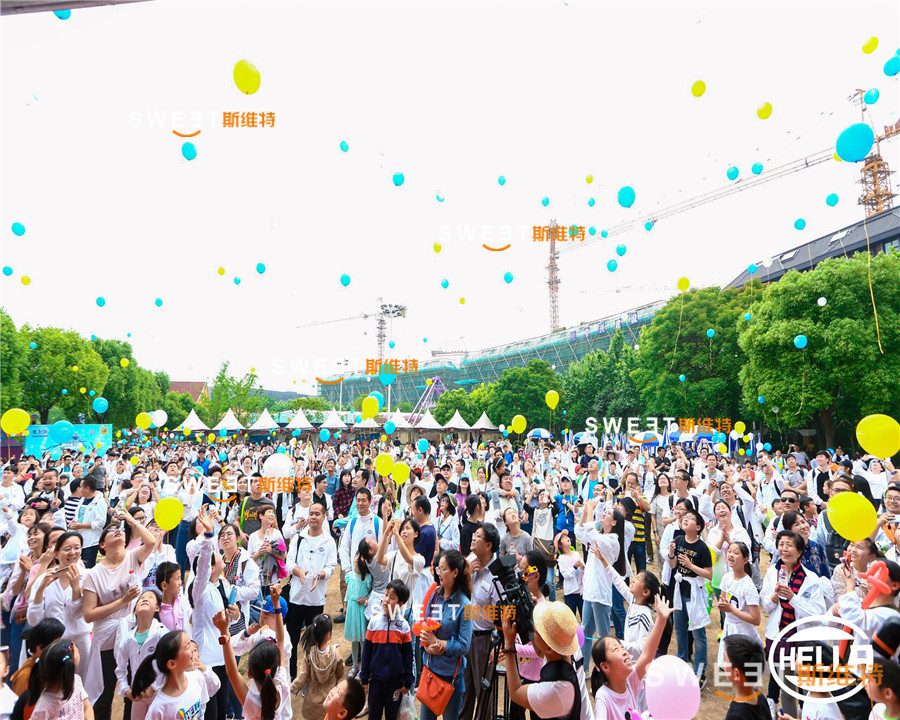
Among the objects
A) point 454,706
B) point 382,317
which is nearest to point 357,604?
point 454,706

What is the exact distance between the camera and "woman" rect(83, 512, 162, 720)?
359cm

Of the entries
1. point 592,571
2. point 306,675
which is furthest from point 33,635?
point 592,571

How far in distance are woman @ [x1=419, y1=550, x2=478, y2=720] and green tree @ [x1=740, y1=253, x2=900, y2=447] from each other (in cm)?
1618

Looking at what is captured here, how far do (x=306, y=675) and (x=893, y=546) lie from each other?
178 inches

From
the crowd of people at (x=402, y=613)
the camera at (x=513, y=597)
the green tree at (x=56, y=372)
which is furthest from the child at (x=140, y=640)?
the green tree at (x=56, y=372)

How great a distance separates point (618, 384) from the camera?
31.5 metres

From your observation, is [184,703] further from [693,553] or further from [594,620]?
[693,553]

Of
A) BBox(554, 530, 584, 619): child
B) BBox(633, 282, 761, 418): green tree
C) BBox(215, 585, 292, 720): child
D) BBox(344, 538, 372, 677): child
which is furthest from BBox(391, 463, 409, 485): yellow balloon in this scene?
BBox(633, 282, 761, 418): green tree

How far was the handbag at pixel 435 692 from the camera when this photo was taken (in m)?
3.23

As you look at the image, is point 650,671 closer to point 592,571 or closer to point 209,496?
point 592,571

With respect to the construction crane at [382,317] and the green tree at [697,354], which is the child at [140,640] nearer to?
the green tree at [697,354]

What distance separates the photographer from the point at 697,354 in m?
22.8

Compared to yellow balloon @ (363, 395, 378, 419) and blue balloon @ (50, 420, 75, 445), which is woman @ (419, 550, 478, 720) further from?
blue balloon @ (50, 420, 75, 445)

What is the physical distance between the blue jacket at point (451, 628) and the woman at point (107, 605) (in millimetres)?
1938
